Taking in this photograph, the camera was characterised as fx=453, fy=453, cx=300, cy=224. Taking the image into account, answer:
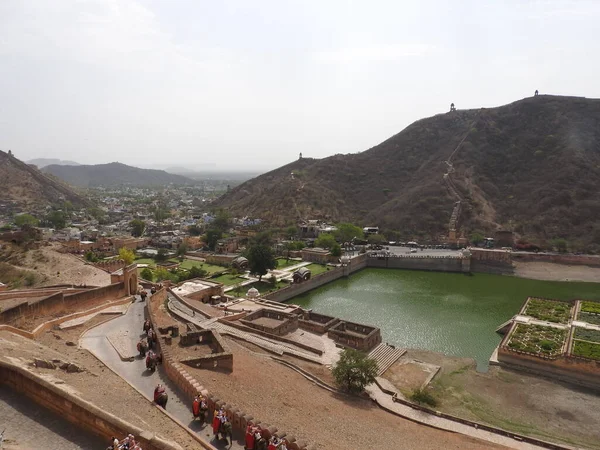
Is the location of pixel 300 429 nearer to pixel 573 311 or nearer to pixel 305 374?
pixel 305 374

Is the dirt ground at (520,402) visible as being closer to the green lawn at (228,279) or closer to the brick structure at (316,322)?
the brick structure at (316,322)

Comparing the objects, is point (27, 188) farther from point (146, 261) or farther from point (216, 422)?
point (216, 422)

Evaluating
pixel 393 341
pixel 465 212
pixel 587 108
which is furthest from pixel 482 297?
pixel 587 108

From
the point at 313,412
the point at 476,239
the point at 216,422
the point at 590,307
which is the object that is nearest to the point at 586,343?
the point at 590,307

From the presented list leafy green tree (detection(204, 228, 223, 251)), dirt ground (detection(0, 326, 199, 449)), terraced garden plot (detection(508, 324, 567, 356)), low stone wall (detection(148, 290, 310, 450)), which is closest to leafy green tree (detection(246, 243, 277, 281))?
leafy green tree (detection(204, 228, 223, 251))

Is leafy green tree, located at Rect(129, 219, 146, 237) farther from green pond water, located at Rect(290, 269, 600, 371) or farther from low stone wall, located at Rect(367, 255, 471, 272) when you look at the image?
green pond water, located at Rect(290, 269, 600, 371)
